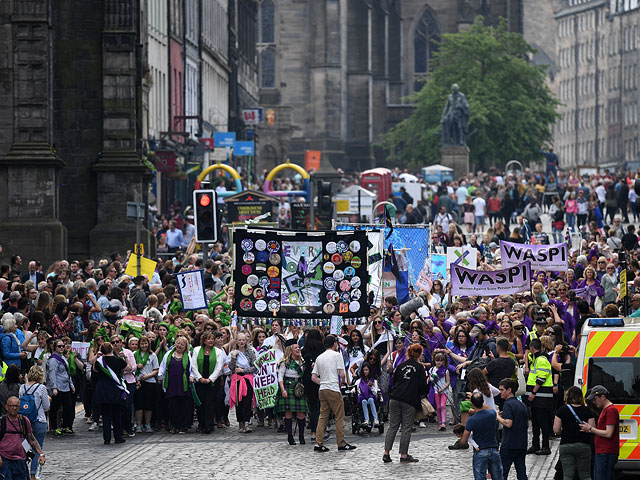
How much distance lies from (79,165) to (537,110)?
208 ft

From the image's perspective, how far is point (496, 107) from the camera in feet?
320

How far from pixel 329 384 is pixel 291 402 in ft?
3.28

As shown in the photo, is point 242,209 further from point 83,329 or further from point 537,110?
point 537,110

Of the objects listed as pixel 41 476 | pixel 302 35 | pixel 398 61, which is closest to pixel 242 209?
pixel 41 476

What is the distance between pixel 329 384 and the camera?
21531 millimetres

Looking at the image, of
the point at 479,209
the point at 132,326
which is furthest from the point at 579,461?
the point at 479,209

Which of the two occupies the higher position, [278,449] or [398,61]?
[398,61]

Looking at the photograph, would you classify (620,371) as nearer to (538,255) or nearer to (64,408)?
(64,408)

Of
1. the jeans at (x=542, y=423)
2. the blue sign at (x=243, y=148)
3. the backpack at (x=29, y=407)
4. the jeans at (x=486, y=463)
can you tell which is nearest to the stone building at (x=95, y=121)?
the jeans at (x=542, y=423)

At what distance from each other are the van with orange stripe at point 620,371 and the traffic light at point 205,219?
14.1m

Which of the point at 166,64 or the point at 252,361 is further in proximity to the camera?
the point at 166,64

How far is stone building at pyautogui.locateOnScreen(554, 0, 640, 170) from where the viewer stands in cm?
17488

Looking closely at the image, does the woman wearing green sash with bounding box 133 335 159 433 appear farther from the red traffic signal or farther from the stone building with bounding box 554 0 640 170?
the stone building with bounding box 554 0 640 170

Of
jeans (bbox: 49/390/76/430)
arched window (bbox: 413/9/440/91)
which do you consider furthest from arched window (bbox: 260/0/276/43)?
jeans (bbox: 49/390/76/430)
